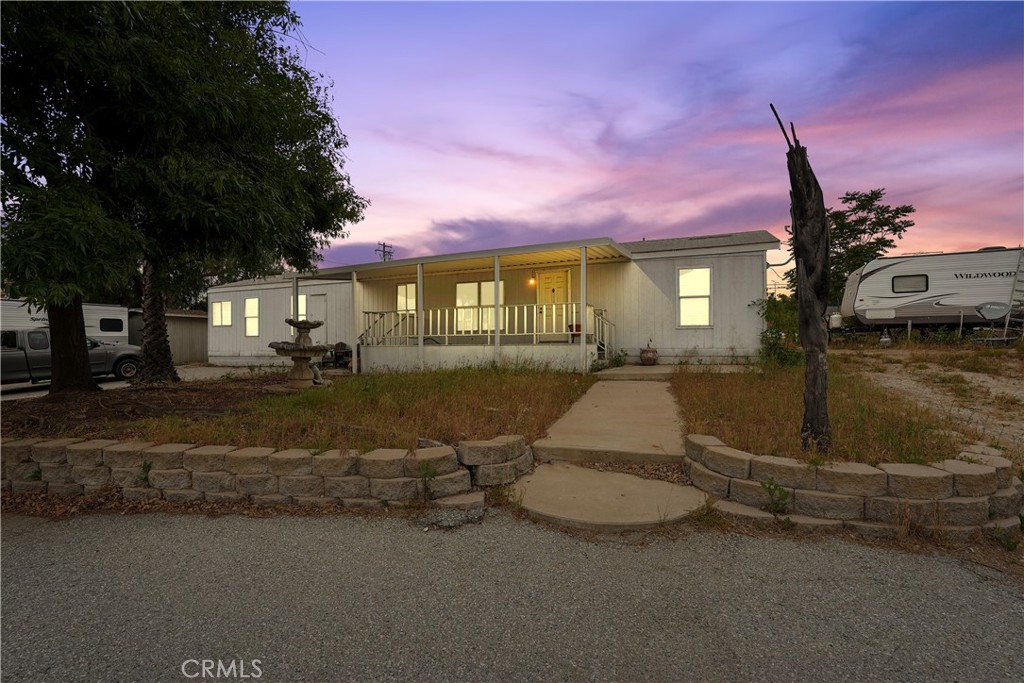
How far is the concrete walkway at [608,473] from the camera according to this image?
300 centimetres

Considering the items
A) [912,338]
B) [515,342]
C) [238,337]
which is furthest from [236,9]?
[912,338]

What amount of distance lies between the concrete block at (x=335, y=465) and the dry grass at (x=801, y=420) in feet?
10.2

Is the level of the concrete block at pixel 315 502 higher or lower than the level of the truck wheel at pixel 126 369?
lower

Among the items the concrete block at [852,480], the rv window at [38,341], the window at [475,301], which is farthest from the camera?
the window at [475,301]

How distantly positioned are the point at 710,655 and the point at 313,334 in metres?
14.8

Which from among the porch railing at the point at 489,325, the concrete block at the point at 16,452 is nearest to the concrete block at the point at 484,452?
the concrete block at the point at 16,452

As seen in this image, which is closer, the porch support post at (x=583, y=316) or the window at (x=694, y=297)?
the porch support post at (x=583, y=316)

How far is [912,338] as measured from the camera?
1419 centimetres

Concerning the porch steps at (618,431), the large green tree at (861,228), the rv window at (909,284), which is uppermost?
the large green tree at (861,228)

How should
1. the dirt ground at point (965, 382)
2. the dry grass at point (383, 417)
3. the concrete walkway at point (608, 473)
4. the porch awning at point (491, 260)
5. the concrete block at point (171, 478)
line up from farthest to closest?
1. the porch awning at point (491, 260)
2. the dirt ground at point (965, 382)
3. the dry grass at point (383, 417)
4. the concrete block at point (171, 478)
5. the concrete walkway at point (608, 473)

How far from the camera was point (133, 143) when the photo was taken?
5.44 metres

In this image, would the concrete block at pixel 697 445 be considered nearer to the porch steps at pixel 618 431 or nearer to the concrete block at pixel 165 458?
the porch steps at pixel 618 431

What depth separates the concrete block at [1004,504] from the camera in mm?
2848

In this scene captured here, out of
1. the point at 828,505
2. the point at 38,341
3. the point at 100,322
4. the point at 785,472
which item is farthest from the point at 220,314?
the point at 828,505
